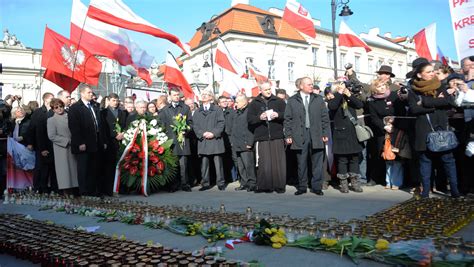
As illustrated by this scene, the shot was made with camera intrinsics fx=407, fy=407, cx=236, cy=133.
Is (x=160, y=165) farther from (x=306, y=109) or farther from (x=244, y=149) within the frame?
(x=306, y=109)

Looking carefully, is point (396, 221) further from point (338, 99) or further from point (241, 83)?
point (241, 83)

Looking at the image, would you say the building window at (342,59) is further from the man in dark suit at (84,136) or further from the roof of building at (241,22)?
the man in dark suit at (84,136)

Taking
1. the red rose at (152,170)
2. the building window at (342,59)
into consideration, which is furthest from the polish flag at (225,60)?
the building window at (342,59)

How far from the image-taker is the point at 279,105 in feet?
26.8

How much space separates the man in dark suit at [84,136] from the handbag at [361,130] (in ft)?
15.8

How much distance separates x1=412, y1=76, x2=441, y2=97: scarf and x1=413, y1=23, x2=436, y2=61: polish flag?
6440mm

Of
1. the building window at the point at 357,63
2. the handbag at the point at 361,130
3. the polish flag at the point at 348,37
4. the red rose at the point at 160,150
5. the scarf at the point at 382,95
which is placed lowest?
the red rose at the point at 160,150

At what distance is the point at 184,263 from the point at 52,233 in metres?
2.11

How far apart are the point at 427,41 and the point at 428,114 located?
22.0 ft

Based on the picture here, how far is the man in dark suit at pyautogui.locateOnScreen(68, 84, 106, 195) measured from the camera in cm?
764

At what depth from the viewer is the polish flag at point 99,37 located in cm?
891

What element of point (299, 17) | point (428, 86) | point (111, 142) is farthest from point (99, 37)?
point (428, 86)

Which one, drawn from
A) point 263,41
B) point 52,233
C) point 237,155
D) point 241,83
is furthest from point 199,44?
point 52,233

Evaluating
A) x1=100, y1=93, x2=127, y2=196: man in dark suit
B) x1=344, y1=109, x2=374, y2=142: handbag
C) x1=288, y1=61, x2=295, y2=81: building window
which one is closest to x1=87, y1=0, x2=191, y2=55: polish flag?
x1=100, y1=93, x2=127, y2=196: man in dark suit
